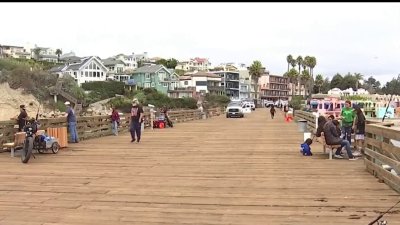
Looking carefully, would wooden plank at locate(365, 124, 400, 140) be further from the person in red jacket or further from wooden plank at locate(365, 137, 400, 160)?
the person in red jacket

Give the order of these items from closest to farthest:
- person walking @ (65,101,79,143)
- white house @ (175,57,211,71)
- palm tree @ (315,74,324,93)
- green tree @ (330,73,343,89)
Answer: person walking @ (65,101,79,143), green tree @ (330,73,343,89), palm tree @ (315,74,324,93), white house @ (175,57,211,71)

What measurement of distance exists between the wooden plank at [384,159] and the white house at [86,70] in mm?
90189

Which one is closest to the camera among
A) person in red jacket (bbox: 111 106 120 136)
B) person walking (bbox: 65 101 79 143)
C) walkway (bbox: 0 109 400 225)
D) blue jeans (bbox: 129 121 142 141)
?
walkway (bbox: 0 109 400 225)

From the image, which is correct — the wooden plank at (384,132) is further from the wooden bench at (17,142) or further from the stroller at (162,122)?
the stroller at (162,122)

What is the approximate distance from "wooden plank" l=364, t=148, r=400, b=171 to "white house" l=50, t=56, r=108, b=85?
9019 centimetres

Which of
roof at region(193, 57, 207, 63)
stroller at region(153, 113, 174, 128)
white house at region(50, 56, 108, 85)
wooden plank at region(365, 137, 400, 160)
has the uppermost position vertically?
roof at region(193, 57, 207, 63)

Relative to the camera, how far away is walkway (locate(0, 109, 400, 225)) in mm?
5781

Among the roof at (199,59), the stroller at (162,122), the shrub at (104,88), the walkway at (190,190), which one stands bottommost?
the walkway at (190,190)

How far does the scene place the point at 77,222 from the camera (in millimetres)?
5590

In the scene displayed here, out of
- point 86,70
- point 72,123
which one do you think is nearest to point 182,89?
point 86,70

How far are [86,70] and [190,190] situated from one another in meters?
94.0

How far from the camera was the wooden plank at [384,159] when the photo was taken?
271 inches

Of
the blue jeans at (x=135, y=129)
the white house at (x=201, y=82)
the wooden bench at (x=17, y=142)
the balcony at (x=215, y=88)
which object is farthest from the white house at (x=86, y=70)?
the wooden bench at (x=17, y=142)

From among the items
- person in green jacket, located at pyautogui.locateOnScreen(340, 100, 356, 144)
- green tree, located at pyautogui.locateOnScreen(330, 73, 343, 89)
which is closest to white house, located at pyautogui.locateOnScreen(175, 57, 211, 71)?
green tree, located at pyautogui.locateOnScreen(330, 73, 343, 89)
